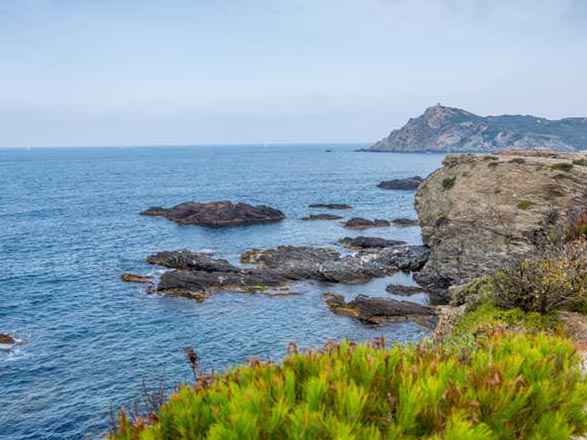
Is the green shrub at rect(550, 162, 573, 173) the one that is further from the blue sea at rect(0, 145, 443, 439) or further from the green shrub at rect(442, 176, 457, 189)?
the blue sea at rect(0, 145, 443, 439)

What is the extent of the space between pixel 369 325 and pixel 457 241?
1350 cm

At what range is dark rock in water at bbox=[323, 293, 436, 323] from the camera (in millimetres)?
37156

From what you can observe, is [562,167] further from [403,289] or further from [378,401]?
[378,401]

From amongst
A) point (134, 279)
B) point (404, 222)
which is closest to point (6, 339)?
point (134, 279)

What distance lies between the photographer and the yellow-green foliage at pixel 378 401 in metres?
4.73

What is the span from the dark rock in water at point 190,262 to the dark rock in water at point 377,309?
13.9 meters

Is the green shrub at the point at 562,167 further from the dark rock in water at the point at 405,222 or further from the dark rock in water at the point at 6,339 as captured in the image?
the dark rock in water at the point at 6,339

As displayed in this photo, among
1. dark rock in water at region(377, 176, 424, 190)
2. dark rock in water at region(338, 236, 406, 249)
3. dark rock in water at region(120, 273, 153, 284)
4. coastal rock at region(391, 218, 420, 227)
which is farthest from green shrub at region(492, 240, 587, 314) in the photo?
dark rock in water at region(377, 176, 424, 190)

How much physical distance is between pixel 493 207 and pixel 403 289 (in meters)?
10.5

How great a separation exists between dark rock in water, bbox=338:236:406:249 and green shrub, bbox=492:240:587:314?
43.0 metres

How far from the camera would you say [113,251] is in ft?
189

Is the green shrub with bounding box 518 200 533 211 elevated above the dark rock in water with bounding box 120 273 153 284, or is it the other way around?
the green shrub with bounding box 518 200 533 211

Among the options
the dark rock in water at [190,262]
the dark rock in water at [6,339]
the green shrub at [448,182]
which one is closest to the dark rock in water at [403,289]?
the green shrub at [448,182]

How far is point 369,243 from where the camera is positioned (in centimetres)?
5978
